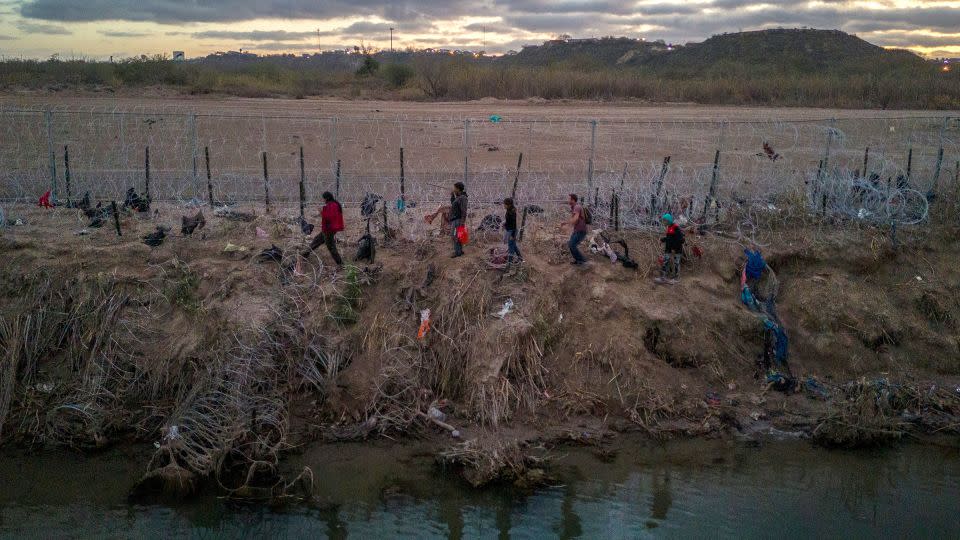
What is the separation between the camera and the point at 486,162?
20688mm

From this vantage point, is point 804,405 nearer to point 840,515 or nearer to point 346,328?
point 840,515

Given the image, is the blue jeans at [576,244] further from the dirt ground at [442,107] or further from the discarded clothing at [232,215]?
the dirt ground at [442,107]

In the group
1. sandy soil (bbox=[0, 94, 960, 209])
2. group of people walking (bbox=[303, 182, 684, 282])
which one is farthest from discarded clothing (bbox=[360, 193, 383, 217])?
sandy soil (bbox=[0, 94, 960, 209])

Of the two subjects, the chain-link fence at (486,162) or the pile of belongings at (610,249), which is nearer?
the pile of belongings at (610,249)

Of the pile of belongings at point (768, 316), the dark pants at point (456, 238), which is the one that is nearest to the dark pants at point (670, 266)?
the pile of belongings at point (768, 316)

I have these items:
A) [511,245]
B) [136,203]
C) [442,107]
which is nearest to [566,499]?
[511,245]

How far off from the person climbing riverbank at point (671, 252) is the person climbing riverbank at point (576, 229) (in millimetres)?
1250

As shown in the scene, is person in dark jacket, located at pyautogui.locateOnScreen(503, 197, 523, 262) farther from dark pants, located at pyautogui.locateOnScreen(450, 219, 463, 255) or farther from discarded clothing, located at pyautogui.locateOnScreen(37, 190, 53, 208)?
discarded clothing, located at pyautogui.locateOnScreen(37, 190, 53, 208)

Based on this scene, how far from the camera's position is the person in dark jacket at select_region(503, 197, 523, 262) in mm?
11719

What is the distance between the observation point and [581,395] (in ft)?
36.1

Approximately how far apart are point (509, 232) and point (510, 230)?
4 cm

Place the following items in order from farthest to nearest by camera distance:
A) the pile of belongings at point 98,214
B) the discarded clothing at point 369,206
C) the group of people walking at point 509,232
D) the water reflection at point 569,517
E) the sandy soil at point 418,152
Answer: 1. the sandy soil at point 418,152
2. the discarded clothing at point 369,206
3. the pile of belongings at point 98,214
4. the group of people walking at point 509,232
5. the water reflection at point 569,517

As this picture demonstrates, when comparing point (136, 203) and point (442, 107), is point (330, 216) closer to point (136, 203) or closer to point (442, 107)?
point (136, 203)

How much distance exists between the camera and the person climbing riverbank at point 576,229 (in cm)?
1185
